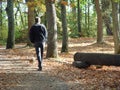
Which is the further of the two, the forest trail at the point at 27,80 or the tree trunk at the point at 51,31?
the tree trunk at the point at 51,31

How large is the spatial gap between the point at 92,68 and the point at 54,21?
4540 millimetres

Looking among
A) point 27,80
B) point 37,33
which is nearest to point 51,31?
point 37,33

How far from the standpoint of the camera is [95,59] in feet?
48.2

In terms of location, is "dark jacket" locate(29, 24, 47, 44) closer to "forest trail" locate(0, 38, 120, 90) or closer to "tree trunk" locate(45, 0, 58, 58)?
"forest trail" locate(0, 38, 120, 90)

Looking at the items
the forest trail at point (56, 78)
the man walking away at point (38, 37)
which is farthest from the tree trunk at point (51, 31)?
the man walking away at point (38, 37)

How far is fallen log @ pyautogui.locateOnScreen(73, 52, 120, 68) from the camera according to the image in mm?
14102

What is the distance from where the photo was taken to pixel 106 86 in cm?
1053

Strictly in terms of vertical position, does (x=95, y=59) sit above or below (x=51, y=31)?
below

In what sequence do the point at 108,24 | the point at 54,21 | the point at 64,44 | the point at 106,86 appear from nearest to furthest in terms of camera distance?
the point at 106,86 < the point at 54,21 < the point at 64,44 < the point at 108,24

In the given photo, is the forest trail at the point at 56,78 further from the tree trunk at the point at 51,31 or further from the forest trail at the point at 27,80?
the tree trunk at the point at 51,31

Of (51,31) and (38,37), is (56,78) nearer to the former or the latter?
(38,37)

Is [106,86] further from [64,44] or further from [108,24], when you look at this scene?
[108,24]

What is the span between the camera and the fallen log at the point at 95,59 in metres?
14.1

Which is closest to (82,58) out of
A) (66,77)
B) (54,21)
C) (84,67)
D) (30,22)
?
(84,67)
